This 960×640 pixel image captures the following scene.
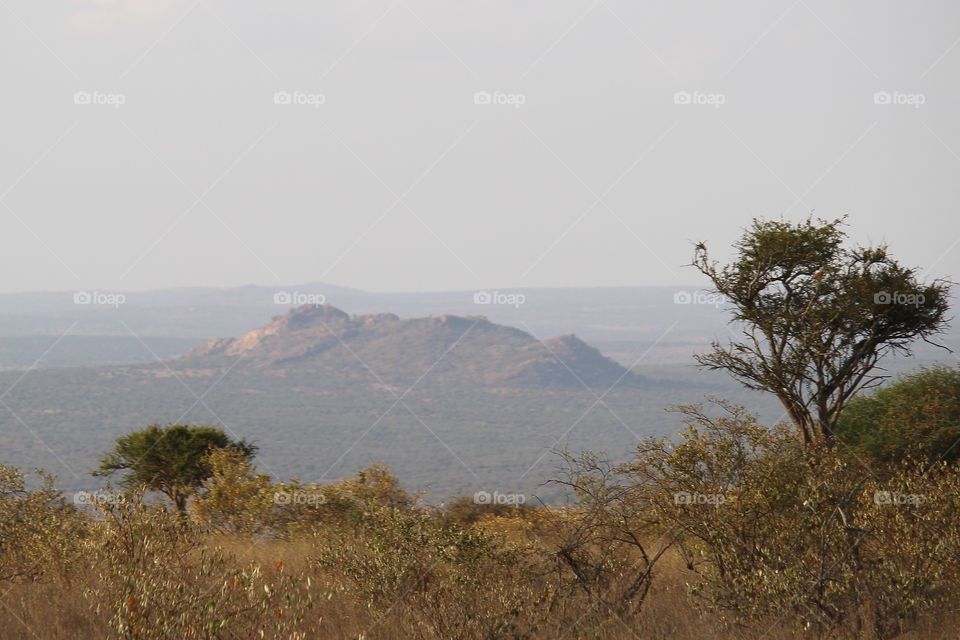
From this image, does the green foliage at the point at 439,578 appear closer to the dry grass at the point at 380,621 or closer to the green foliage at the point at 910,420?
the dry grass at the point at 380,621

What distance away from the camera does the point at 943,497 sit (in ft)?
45.5

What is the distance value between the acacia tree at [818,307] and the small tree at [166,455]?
52.1 ft

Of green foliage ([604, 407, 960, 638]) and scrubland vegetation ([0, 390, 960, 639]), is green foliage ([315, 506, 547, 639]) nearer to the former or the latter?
scrubland vegetation ([0, 390, 960, 639])

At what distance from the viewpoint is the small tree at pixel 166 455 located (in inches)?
1359

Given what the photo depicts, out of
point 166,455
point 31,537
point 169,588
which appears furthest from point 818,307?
point 166,455

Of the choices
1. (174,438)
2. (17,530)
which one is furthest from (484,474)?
(17,530)

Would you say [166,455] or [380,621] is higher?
[166,455]

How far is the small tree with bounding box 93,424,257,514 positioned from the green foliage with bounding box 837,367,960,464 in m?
18.4

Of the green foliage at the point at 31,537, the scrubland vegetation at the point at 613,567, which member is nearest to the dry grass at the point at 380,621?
the scrubland vegetation at the point at 613,567

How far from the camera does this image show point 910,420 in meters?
32.1

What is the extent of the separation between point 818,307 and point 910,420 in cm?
858

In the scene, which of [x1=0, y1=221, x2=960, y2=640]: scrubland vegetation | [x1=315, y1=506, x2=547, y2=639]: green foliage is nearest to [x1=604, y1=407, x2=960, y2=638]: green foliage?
[x1=0, y1=221, x2=960, y2=640]: scrubland vegetation

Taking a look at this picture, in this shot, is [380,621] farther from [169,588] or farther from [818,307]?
[818,307]

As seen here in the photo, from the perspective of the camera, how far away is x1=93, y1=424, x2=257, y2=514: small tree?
34531mm
